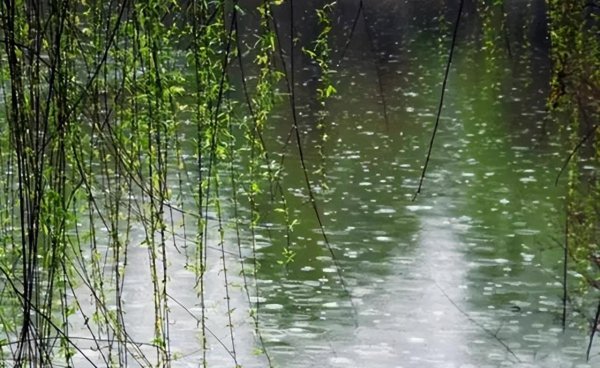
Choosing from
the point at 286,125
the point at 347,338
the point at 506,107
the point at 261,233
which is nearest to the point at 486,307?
the point at 347,338

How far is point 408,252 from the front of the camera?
30.5ft

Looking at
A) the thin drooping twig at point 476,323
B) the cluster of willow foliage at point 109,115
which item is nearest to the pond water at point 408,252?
the thin drooping twig at point 476,323

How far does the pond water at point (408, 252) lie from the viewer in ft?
24.2

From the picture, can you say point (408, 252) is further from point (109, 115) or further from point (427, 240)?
point (109, 115)

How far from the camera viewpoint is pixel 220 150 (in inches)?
65.5

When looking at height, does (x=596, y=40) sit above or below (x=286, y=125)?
above

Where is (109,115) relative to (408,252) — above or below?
above

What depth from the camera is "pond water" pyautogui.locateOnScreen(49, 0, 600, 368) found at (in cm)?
738

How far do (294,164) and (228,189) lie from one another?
1.33 metres

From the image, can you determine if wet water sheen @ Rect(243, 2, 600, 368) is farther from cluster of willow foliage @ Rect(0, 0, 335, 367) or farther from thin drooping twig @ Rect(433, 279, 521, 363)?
cluster of willow foliage @ Rect(0, 0, 335, 367)

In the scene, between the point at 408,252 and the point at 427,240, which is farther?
the point at 427,240

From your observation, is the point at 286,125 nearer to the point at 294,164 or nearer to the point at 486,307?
the point at 294,164

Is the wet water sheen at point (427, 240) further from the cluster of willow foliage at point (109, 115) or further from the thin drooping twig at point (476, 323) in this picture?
the cluster of willow foliage at point (109, 115)

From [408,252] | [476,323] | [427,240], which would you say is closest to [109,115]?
[476,323]
